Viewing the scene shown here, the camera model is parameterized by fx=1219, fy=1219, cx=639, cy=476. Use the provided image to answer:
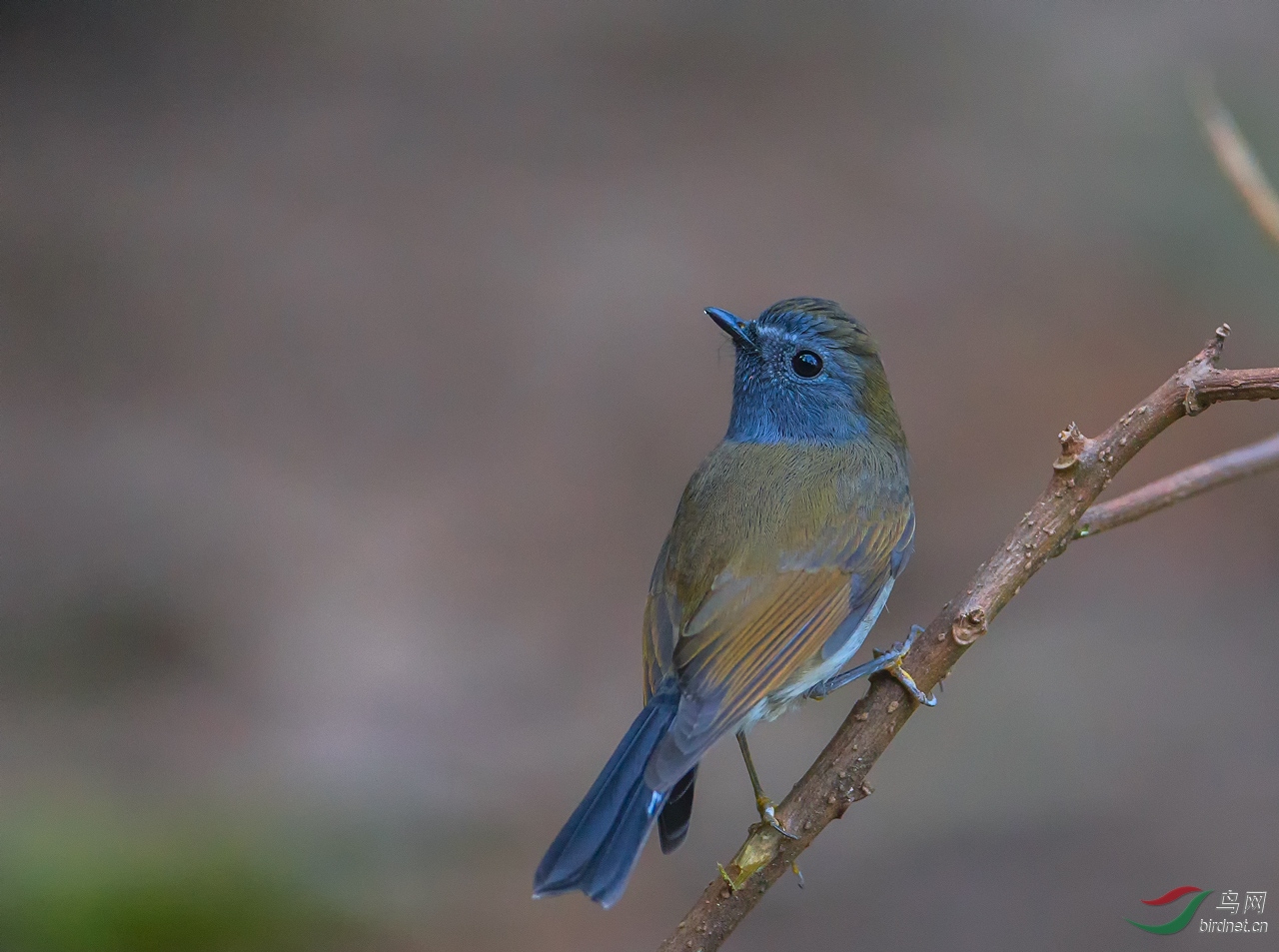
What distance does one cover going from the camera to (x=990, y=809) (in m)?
5.44

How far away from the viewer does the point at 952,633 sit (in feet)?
7.86

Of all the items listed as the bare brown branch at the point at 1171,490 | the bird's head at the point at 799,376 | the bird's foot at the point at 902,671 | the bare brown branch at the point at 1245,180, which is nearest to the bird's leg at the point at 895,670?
the bird's foot at the point at 902,671

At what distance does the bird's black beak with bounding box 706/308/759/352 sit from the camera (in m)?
3.13

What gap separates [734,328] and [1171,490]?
114 centimetres

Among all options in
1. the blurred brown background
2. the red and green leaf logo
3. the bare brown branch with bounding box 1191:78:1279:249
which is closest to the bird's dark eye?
the bare brown branch with bounding box 1191:78:1279:249

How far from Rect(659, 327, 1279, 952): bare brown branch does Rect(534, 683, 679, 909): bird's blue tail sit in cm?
16

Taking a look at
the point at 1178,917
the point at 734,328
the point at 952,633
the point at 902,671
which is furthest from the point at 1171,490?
the point at 1178,917

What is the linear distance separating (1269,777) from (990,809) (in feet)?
4.40

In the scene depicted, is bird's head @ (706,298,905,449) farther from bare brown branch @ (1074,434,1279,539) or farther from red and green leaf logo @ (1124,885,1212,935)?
red and green leaf logo @ (1124,885,1212,935)

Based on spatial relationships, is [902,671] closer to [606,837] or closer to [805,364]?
[606,837]

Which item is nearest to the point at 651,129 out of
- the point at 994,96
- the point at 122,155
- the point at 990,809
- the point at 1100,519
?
the point at 994,96

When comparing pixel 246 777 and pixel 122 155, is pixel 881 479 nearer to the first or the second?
pixel 246 777

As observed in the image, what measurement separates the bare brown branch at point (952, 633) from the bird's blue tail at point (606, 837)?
0.16 meters

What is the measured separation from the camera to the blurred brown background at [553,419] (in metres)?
5.24
